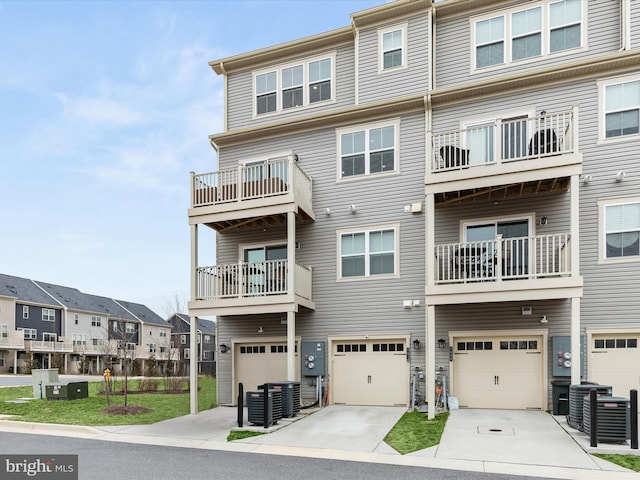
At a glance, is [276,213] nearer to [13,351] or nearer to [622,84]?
[622,84]

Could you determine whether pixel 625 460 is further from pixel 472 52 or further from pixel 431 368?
pixel 472 52

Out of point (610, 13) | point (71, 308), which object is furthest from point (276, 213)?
point (71, 308)

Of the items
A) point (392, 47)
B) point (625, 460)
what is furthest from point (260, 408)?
point (392, 47)

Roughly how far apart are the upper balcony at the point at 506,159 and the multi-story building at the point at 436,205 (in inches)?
2.0

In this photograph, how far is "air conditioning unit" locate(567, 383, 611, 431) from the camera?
922cm

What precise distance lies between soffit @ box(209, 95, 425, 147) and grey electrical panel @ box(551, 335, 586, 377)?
23.7 feet

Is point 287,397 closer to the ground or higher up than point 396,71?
closer to the ground

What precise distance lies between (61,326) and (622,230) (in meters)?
46.1

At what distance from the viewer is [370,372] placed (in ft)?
43.4

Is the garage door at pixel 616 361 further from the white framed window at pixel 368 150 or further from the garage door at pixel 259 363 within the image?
the garage door at pixel 259 363

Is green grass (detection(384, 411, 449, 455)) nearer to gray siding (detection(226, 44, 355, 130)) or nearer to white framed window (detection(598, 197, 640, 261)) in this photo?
white framed window (detection(598, 197, 640, 261))

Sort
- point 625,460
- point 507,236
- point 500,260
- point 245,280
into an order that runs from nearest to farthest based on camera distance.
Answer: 1. point 625,460
2. point 500,260
3. point 507,236
4. point 245,280

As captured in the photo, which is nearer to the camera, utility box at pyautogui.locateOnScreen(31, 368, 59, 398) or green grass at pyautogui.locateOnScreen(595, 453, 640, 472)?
green grass at pyautogui.locateOnScreen(595, 453, 640, 472)

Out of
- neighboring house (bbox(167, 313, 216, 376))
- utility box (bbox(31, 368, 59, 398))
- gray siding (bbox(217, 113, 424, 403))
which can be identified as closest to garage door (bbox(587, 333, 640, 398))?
gray siding (bbox(217, 113, 424, 403))
